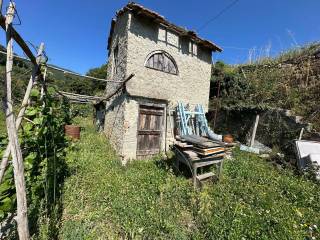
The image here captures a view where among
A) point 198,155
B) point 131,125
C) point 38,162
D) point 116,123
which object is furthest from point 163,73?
point 38,162

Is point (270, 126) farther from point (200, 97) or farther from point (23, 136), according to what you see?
point (23, 136)

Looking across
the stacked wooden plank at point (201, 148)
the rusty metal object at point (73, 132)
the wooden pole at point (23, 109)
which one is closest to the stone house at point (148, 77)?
the stacked wooden plank at point (201, 148)

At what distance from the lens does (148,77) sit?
22.7 feet

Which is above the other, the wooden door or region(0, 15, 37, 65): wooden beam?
region(0, 15, 37, 65): wooden beam

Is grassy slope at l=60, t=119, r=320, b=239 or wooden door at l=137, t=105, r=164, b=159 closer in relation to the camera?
grassy slope at l=60, t=119, r=320, b=239

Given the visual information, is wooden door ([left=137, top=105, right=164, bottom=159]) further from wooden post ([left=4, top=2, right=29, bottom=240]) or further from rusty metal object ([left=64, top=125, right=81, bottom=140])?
wooden post ([left=4, top=2, right=29, bottom=240])

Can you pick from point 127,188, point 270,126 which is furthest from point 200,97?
point 127,188

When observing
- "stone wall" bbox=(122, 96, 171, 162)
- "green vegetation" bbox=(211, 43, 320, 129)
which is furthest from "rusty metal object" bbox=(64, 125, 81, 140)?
"green vegetation" bbox=(211, 43, 320, 129)

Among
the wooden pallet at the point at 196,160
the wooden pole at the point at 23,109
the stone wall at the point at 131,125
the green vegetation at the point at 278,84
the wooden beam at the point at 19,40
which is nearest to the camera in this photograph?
the wooden beam at the point at 19,40

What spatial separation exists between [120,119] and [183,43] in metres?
4.09

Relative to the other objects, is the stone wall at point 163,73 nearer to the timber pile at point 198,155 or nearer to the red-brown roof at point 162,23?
the red-brown roof at point 162,23

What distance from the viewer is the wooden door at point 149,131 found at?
6.89 metres

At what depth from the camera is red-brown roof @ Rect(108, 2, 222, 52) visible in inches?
246

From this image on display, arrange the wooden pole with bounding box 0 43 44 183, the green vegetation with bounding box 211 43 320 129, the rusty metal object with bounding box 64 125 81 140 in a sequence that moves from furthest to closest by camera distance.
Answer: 1. the rusty metal object with bounding box 64 125 81 140
2. the green vegetation with bounding box 211 43 320 129
3. the wooden pole with bounding box 0 43 44 183
